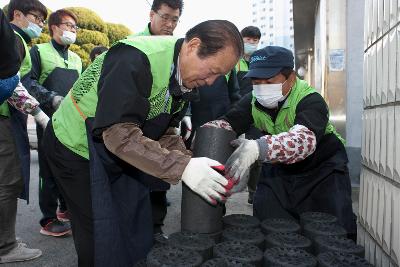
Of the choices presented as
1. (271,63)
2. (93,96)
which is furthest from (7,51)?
(271,63)

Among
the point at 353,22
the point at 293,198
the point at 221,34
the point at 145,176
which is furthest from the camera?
the point at 353,22

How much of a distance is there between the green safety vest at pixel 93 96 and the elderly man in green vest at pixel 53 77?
1325mm

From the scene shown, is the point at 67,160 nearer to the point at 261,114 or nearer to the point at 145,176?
the point at 145,176

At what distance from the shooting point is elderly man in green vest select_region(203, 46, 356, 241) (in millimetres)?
2088

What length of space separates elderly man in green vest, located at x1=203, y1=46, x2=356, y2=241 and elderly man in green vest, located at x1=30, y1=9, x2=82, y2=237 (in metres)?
1.54

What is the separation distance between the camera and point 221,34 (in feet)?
4.93

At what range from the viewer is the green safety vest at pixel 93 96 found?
1559 mm

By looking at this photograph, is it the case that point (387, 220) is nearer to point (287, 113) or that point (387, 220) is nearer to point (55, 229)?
point (287, 113)

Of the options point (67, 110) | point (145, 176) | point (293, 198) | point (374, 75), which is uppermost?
point (374, 75)

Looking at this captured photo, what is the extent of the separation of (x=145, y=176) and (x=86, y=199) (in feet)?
1.07

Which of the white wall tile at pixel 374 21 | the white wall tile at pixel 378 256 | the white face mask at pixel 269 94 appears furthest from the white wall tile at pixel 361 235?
the white wall tile at pixel 374 21

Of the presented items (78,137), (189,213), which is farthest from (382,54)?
(78,137)

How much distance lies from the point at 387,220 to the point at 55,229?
2.57 meters

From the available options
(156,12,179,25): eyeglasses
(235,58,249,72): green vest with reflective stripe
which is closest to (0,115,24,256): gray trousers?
(156,12,179,25): eyeglasses
